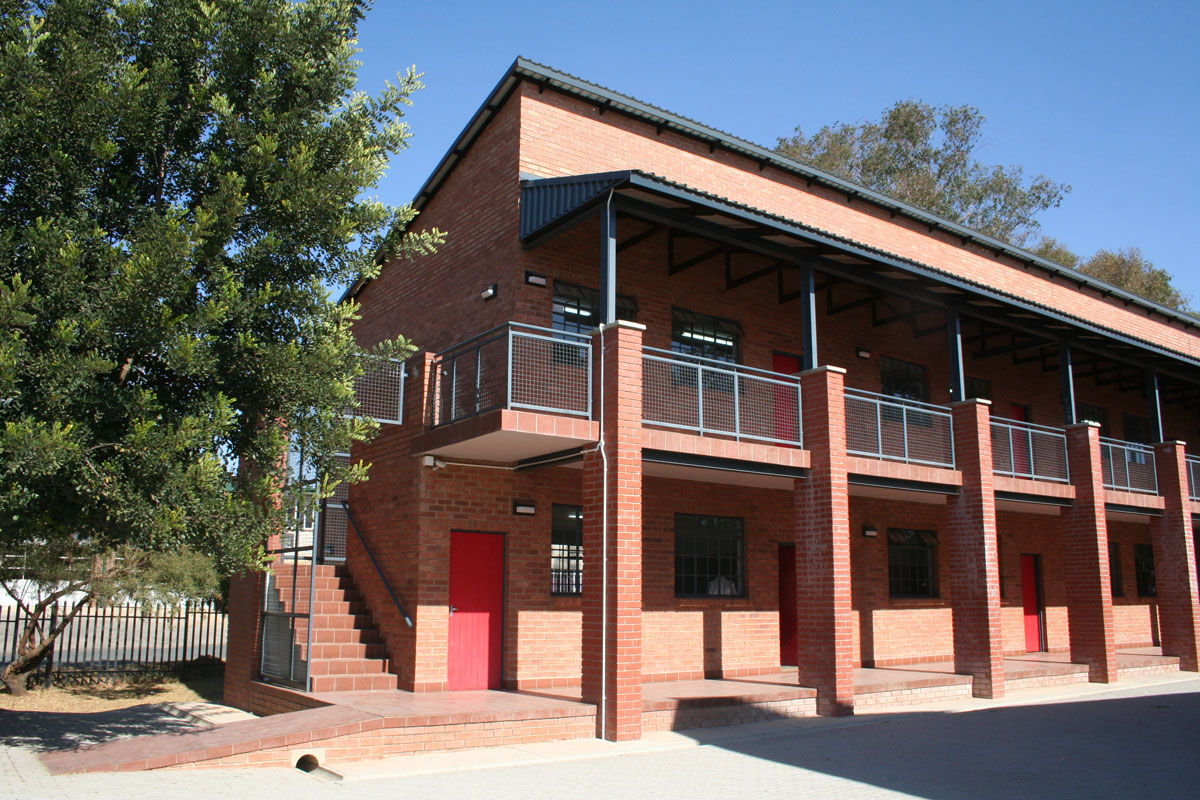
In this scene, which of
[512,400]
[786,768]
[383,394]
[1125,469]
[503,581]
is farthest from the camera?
[1125,469]

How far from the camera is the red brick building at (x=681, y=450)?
11.8m

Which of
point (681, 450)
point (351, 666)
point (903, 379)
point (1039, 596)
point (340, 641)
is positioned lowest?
point (351, 666)

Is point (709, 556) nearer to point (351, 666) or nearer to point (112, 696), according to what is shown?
point (351, 666)

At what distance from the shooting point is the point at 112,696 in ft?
52.8

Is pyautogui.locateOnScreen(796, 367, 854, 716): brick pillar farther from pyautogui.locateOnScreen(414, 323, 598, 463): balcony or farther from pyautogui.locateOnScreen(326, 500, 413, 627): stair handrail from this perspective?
pyautogui.locateOnScreen(326, 500, 413, 627): stair handrail

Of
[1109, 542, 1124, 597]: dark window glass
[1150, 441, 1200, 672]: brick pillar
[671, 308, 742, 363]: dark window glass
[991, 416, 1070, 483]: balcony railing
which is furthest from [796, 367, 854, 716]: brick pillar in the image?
[1109, 542, 1124, 597]: dark window glass

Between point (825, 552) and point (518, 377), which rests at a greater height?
point (518, 377)

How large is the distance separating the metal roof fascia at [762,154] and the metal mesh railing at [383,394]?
4914mm

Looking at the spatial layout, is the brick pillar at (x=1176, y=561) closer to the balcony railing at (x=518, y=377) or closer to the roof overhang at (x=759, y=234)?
the roof overhang at (x=759, y=234)

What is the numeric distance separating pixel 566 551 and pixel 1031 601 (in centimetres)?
1282

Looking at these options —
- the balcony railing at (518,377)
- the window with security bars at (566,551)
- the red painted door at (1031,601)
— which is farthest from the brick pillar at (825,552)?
the red painted door at (1031,601)

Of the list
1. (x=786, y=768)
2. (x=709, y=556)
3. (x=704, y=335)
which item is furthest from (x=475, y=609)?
(x=704, y=335)

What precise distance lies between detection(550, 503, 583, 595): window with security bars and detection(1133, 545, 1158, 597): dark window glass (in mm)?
17478

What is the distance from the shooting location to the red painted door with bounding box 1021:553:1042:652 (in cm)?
2094
